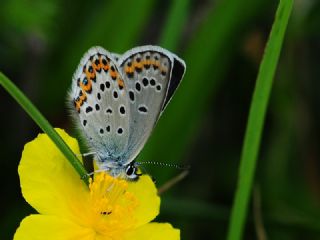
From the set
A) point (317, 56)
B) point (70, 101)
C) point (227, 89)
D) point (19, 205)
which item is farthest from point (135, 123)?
point (317, 56)

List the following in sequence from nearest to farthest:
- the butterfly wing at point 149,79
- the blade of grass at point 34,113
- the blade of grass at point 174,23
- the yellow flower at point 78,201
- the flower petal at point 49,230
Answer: the blade of grass at point 34,113
the flower petal at point 49,230
the yellow flower at point 78,201
the butterfly wing at point 149,79
the blade of grass at point 174,23

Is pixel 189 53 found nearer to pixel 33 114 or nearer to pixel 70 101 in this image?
pixel 70 101

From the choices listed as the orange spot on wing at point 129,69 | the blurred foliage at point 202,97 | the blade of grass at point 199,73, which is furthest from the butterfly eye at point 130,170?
the blade of grass at point 199,73

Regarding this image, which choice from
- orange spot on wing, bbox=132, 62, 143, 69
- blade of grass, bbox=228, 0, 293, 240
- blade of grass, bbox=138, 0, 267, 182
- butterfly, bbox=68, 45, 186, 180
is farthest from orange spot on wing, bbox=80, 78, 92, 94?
blade of grass, bbox=138, 0, 267, 182

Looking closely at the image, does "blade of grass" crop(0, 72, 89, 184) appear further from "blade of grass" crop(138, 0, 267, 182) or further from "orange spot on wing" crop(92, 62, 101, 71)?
"blade of grass" crop(138, 0, 267, 182)

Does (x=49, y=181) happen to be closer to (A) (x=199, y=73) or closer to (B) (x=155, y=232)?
(B) (x=155, y=232)

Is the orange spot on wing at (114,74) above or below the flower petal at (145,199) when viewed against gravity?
above

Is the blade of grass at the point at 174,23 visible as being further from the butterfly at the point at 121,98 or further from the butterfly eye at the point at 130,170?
the butterfly eye at the point at 130,170
